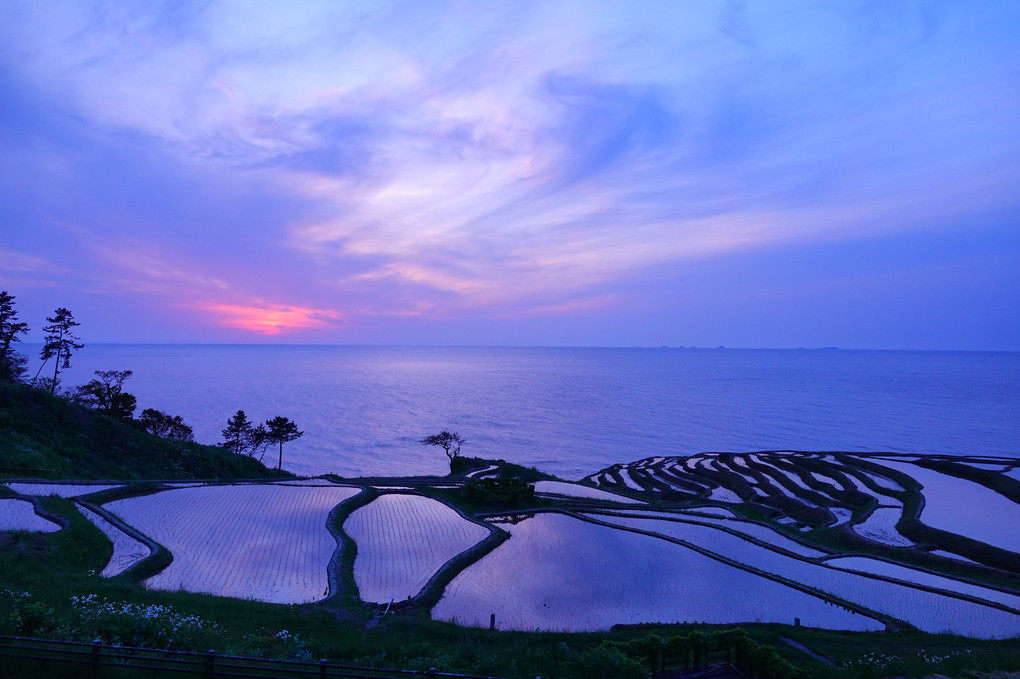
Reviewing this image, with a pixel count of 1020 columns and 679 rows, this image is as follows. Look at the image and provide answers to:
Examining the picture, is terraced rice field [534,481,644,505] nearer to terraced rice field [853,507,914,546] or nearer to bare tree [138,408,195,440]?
terraced rice field [853,507,914,546]

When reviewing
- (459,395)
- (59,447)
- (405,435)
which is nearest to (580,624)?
(59,447)

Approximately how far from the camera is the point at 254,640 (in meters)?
12.0

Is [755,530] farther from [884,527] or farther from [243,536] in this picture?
[243,536]

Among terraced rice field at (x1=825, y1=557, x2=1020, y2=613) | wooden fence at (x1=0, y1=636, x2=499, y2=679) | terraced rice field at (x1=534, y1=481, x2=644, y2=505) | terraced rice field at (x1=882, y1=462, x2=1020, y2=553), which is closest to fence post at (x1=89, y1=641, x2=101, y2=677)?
wooden fence at (x1=0, y1=636, x2=499, y2=679)

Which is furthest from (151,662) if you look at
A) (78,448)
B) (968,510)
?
(968,510)

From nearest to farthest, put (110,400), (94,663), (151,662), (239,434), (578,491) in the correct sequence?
(94,663), (151,662), (578,491), (110,400), (239,434)

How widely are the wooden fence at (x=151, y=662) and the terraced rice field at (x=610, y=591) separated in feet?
23.9

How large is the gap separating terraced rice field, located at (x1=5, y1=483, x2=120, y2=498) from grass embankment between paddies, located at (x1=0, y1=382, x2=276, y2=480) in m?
3.38

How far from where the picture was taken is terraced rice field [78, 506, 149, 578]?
1825 centimetres

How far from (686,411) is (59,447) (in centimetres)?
10548

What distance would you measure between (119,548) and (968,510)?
54.5 m

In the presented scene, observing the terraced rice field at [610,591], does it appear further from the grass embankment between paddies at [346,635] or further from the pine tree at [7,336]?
the pine tree at [7,336]

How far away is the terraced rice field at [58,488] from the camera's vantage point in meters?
25.9

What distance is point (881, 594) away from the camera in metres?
22.1
